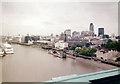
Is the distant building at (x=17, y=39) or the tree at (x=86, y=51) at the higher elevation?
the distant building at (x=17, y=39)

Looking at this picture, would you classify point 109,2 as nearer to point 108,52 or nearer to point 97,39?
point 97,39

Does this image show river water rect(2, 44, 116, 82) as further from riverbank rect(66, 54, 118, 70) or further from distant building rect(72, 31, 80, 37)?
distant building rect(72, 31, 80, 37)

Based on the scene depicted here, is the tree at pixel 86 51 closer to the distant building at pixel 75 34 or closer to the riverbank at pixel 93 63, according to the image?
the riverbank at pixel 93 63

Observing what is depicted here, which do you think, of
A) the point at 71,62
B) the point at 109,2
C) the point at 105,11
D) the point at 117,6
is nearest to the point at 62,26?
Answer: the point at 71,62

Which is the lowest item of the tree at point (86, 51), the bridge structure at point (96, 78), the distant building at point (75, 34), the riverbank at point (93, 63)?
the bridge structure at point (96, 78)

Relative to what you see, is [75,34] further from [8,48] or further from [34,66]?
[8,48]

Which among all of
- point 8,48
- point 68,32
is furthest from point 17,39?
point 68,32

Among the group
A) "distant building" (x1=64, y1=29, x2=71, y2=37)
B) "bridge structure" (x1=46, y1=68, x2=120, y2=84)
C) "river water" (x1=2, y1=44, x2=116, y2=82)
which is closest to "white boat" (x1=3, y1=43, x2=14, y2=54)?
"river water" (x1=2, y1=44, x2=116, y2=82)

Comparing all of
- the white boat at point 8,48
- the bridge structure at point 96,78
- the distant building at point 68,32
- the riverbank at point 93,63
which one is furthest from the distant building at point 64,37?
the white boat at point 8,48
